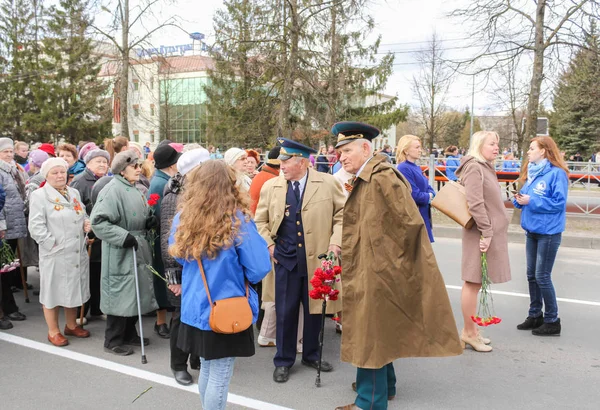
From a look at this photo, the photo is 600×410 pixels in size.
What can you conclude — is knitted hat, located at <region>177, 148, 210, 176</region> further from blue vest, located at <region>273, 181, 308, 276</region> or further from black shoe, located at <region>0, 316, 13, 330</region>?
black shoe, located at <region>0, 316, 13, 330</region>

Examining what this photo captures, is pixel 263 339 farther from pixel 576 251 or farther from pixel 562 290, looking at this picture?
pixel 576 251

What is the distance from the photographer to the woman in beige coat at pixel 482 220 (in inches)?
185

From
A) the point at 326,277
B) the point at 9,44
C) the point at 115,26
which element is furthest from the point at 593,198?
the point at 9,44

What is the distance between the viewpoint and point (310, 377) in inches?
174

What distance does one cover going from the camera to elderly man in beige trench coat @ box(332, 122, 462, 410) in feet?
11.2

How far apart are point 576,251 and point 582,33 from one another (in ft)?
15.7

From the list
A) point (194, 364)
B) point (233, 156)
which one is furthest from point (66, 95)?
point (194, 364)

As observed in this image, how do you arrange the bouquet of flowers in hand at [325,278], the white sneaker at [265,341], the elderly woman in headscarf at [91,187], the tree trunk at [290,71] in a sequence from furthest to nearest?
the tree trunk at [290,71]
the elderly woman in headscarf at [91,187]
the white sneaker at [265,341]
the bouquet of flowers in hand at [325,278]

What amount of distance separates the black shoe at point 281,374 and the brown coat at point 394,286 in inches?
41.1

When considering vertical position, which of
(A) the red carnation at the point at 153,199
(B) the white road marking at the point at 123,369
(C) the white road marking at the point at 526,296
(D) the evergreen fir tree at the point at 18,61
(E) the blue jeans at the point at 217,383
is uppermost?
(D) the evergreen fir tree at the point at 18,61

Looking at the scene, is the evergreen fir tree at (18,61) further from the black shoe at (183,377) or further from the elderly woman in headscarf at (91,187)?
the black shoe at (183,377)

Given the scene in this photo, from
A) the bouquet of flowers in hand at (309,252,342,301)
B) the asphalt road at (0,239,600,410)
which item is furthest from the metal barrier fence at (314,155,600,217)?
the bouquet of flowers in hand at (309,252,342,301)

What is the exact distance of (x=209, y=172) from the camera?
3020mm

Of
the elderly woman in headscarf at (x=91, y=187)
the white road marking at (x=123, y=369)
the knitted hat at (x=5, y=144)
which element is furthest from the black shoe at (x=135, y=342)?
the knitted hat at (x=5, y=144)
